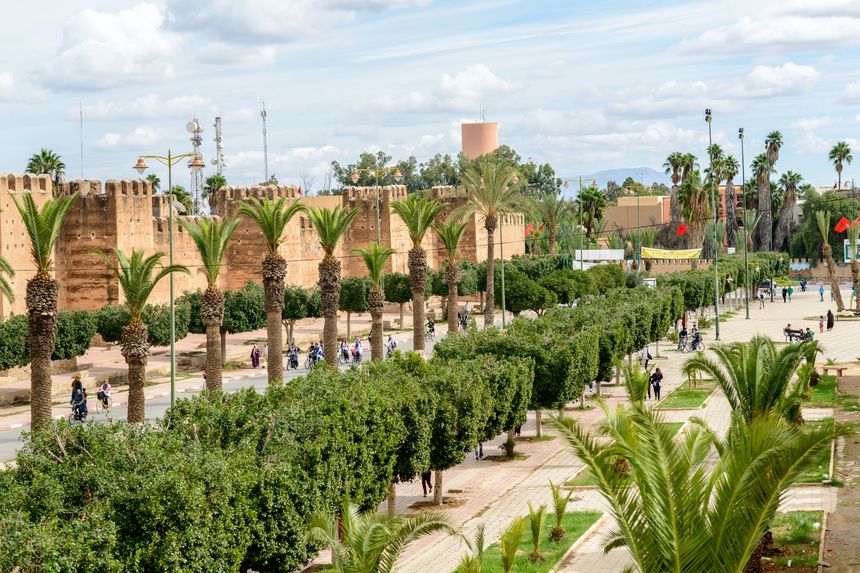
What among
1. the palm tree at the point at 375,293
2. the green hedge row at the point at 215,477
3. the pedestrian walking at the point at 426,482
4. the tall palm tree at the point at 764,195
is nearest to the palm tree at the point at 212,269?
the pedestrian walking at the point at 426,482

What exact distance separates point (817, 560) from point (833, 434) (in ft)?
20.3

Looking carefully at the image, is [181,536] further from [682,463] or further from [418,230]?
[418,230]

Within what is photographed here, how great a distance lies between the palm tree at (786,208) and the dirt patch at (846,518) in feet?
243

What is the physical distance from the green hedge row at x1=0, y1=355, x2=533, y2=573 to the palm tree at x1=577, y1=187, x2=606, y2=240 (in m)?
67.3

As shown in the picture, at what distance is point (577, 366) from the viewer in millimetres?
26156

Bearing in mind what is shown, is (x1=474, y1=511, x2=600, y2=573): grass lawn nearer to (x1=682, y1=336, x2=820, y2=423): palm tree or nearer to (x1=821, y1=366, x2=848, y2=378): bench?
(x1=682, y1=336, x2=820, y2=423): palm tree

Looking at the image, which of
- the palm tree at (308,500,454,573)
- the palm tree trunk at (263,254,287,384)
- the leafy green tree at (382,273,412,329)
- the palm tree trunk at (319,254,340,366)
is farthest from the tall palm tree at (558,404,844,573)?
the leafy green tree at (382,273,412,329)

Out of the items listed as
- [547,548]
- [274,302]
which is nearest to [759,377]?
[547,548]

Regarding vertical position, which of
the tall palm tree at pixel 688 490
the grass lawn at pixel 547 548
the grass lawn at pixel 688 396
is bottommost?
the grass lawn at pixel 547 548

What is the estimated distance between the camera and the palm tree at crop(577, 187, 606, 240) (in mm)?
85250

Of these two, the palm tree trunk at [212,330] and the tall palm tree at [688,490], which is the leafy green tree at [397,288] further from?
the tall palm tree at [688,490]

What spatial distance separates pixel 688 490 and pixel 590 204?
A: 77.1 m

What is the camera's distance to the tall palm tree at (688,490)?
9992 millimetres

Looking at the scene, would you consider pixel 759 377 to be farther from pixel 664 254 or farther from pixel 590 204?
pixel 590 204
